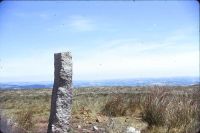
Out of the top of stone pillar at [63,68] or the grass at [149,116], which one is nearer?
the top of stone pillar at [63,68]

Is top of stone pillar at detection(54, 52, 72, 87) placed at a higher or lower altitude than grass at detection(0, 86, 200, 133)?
higher

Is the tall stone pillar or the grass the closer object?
the tall stone pillar

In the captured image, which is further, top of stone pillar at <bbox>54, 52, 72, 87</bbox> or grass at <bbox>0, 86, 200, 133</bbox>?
grass at <bbox>0, 86, 200, 133</bbox>

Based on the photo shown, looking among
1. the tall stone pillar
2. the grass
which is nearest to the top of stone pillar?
the tall stone pillar

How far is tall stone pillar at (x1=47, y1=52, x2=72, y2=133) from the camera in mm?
7512

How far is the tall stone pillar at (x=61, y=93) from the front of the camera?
7.51 meters

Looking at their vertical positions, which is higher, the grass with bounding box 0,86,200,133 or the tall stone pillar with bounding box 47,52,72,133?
the tall stone pillar with bounding box 47,52,72,133

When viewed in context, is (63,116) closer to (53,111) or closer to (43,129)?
(53,111)

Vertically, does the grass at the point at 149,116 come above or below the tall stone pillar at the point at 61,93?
below

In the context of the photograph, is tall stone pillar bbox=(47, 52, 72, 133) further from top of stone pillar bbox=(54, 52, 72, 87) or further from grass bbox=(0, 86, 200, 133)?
grass bbox=(0, 86, 200, 133)

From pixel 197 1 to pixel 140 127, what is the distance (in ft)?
17.7

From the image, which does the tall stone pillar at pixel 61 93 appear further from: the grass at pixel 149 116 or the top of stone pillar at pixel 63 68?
the grass at pixel 149 116

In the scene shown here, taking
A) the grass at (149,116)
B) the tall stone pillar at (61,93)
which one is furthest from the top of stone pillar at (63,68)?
the grass at (149,116)

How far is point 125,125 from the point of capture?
9312mm
